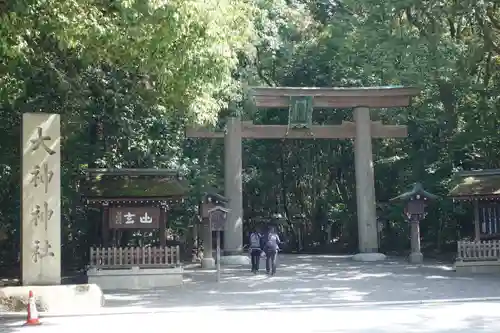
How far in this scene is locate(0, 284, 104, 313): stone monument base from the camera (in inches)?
448

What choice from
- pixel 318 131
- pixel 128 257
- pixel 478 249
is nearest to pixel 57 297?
pixel 128 257

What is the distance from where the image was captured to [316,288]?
14.6 metres

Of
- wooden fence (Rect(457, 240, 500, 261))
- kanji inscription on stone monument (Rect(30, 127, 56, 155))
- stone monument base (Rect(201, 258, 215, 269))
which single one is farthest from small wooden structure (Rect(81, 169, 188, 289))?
wooden fence (Rect(457, 240, 500, 261))

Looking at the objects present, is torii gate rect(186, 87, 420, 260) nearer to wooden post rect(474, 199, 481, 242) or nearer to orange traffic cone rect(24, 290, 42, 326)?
wooden post rect(474, 199, 481, 242)

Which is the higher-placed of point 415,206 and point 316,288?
point 415,206

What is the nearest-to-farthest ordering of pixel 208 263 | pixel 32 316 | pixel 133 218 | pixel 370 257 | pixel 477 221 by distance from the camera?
pixel 32 316 → pixel 133 218 → pixel 477 221 → pixel 208 263 → pixel 370 257

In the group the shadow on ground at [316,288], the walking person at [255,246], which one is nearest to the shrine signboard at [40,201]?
the shadow on ground at [316,288]

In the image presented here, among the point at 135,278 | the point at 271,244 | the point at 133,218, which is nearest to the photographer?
the point at 135,278

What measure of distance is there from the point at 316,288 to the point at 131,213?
5.45 meters

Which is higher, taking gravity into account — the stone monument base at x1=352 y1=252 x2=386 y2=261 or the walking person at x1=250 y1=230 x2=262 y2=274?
the walking person at x1=250 y1=230 x2=262 y2=274

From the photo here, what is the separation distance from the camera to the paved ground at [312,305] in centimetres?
955

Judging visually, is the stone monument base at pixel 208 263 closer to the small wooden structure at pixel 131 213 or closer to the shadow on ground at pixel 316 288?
the shadow on ground at pixel 316 288

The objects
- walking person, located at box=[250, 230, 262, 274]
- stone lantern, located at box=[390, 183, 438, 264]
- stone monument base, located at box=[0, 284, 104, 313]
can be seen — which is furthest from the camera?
stone lantern, located at box=[390, 183, 438, 264]

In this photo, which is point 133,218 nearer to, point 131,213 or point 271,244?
point 131,213
